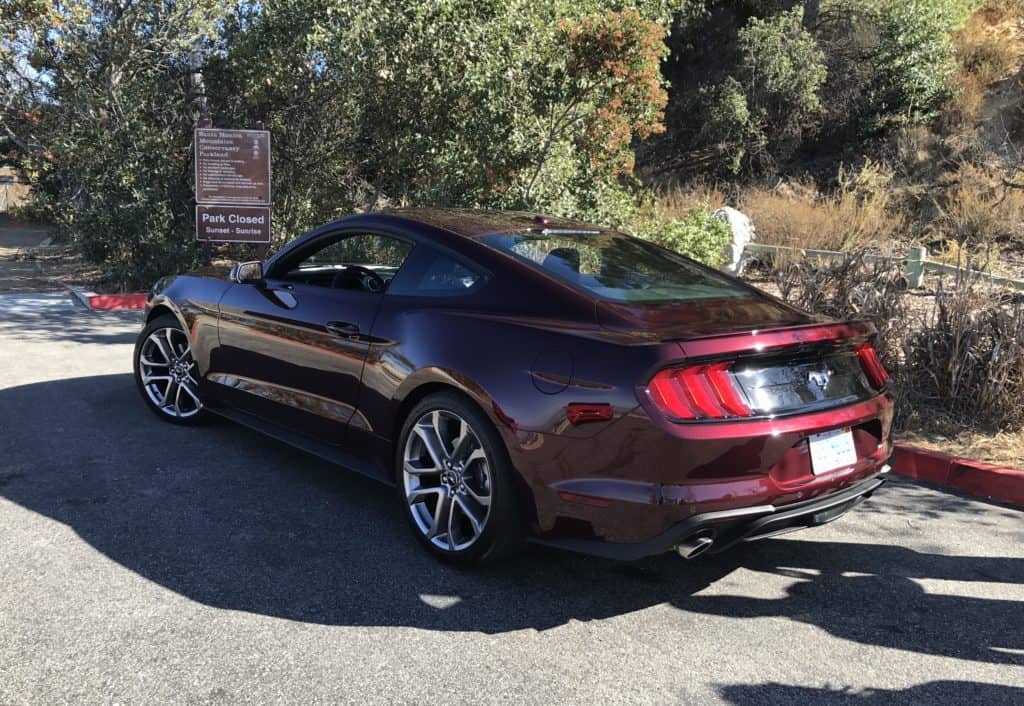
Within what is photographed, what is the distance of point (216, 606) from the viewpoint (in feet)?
11.1

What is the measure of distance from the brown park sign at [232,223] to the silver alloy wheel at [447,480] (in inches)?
334

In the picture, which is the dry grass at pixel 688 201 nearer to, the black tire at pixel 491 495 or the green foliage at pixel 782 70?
the green foliage at pixel 782 70

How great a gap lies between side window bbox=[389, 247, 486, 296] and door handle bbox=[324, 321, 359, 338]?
27 cm

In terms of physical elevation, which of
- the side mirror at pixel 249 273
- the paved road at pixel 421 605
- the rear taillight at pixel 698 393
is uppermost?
the side mirror at pixel 249 273

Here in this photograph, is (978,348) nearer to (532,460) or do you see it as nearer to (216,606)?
(532,460)

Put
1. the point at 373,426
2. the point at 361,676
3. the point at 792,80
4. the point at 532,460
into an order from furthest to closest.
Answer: the point at 792,80, the point at 373,426, the point at 532,460, the point at 361,676

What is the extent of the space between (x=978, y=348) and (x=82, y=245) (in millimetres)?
12315

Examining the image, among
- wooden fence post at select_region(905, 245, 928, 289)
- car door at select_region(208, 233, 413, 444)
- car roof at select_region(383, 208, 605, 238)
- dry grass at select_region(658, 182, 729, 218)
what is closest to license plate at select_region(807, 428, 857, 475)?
car roof at select_region(383, 208, 605, 238)

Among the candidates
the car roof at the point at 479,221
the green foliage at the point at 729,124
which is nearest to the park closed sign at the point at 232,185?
the car roof at the point at 479,221

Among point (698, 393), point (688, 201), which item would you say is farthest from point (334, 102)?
point (698, 393)

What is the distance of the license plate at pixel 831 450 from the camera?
3.35 meters

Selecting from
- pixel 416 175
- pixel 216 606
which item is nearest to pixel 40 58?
pixel 416 175

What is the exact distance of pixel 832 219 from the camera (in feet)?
41.1

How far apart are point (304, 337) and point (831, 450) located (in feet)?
8.72
